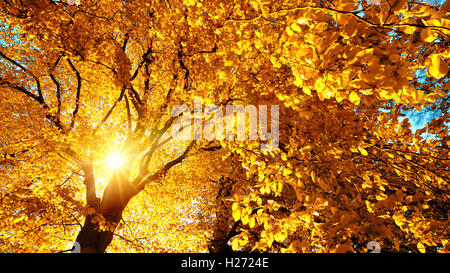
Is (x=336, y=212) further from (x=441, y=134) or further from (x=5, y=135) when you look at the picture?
(x=5, y=135)

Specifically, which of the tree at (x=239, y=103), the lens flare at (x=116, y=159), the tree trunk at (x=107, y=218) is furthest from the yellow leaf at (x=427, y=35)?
the lens flare at (x=116, y=159)

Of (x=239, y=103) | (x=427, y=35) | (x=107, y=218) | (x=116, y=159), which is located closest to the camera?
(x=427, y=35)

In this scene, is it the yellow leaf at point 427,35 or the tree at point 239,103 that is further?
the tree at point 239,103

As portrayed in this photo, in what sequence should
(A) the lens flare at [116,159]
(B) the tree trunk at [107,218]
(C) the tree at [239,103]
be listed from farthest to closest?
1. (A) the lens flare at [116,159]
2. (B) the tree trunk at [107,218]
3. (C) the tree at [239,103]

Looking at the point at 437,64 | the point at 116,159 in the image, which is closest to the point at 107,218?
the point at 116,159

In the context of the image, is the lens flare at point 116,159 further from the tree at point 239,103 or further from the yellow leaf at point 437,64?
the yellow leaf at point 437,64

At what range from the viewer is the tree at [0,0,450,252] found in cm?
183

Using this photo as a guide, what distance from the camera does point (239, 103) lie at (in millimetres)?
5895

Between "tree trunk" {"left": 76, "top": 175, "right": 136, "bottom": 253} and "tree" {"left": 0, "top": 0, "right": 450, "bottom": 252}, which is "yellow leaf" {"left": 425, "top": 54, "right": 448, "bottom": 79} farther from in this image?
"tree trunk" {"left": 76, "top": 175, "right": 136, "bottom": 253}

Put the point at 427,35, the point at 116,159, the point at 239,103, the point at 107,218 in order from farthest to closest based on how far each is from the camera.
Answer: the point at 116,159 → the point at 107,218 → the point at 239,103 → the point at 427,35

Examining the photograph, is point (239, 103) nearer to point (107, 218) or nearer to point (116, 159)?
point (116, 159)

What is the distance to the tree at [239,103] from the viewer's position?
183cm

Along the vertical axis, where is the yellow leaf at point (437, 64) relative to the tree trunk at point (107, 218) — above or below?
above

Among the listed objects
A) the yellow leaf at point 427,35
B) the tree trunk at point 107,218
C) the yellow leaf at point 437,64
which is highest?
the yellow leaf at point 427,35
